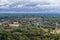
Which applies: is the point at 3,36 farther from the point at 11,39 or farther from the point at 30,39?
the point at 30,39

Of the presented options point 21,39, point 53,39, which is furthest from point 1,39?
point 53,39

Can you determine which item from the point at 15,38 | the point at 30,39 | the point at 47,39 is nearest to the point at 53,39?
the point at 47,39

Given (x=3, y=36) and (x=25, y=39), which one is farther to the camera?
(x=3, y=36)

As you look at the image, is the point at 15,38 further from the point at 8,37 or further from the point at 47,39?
the point at 47,39

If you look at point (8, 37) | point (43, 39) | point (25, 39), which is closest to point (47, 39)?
point (43, 39)

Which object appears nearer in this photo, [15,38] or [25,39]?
[25,39]

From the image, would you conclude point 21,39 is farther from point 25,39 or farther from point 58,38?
point 58,38

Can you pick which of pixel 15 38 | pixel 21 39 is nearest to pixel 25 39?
pixel 21 39
